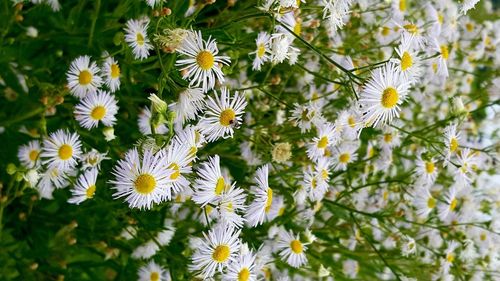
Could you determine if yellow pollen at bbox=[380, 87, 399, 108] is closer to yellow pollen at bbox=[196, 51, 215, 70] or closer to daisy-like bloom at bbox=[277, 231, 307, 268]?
yellow pollen at bbox=[196, 51, 215, 70]

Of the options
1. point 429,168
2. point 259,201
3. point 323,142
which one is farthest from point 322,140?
point 429,168

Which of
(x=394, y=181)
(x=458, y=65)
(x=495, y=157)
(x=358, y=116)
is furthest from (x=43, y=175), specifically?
(x=458, y=65)

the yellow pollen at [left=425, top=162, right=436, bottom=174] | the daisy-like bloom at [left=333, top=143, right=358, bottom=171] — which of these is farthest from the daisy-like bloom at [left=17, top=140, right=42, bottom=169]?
the yellow pollen at [left=425, top=162, right=436, bottom=174]

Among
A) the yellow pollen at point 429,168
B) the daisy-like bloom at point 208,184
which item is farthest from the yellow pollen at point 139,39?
the yellow pollen at point 429,168

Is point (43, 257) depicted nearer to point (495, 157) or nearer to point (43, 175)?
point (43, 175)

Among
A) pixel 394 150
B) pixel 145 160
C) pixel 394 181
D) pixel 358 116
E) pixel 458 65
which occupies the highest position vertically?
pixel 458 65

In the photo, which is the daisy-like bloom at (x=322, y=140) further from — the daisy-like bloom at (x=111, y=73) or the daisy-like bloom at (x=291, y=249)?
the daisy-like bloom at (x=111, y=73)

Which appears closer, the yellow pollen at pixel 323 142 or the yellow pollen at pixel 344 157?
the yellow pollen at pixel 323 142
